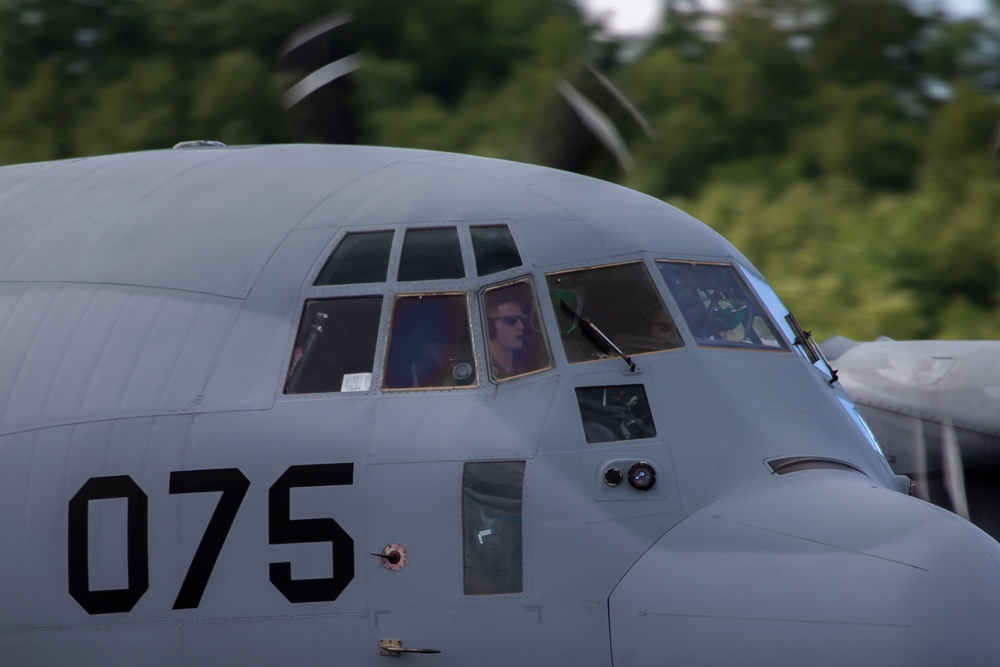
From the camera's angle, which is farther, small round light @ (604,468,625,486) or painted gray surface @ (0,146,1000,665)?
small round light @ (604,468,625,486)

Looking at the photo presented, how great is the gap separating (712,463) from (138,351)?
149 inches

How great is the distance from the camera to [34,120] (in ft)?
114

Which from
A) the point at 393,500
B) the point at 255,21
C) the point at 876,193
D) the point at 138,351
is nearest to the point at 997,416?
the point at 393,500

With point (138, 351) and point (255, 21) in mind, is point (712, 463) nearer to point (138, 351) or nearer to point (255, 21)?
point (138, 351)

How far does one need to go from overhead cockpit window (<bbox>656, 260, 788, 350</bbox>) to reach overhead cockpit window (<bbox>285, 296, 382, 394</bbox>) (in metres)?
1.97

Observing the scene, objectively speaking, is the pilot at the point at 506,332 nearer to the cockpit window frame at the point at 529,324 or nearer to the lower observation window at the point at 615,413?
the cockpit window frame at the point at 529,324

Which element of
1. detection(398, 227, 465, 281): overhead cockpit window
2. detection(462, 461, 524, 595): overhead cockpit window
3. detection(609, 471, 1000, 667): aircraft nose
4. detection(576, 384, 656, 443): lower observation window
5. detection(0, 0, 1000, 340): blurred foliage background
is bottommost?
detection(609, 471, 1000, 667): aircraft nose

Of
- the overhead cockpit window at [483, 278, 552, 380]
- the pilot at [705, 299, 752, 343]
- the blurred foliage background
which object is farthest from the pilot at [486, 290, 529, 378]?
the blurred foliage background

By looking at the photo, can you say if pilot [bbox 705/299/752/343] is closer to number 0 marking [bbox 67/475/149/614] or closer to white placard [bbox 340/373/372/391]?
white placard [bbox 340/373/372/391]

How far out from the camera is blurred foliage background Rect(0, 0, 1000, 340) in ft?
85.7

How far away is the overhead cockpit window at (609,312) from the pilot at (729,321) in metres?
0.35

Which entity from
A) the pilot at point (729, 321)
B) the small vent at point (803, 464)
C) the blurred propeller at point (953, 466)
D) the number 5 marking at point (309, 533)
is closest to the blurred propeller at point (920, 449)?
the blurred propeller at point (953, 466)

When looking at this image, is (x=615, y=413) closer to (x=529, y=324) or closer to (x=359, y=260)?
(x=529, y=324)

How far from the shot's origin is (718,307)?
791cm
